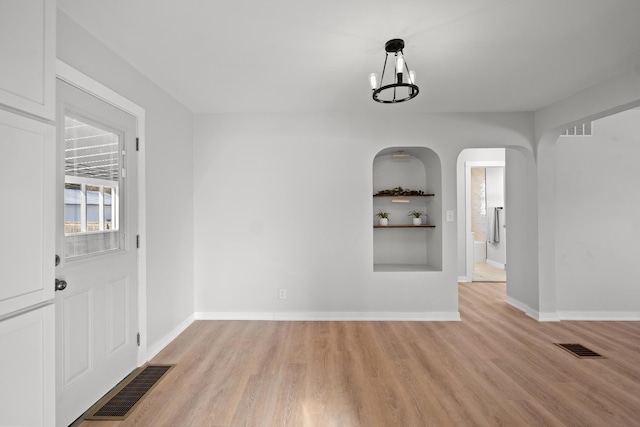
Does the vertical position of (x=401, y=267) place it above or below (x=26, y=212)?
below

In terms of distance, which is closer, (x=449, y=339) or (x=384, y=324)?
(x=449, y=339)

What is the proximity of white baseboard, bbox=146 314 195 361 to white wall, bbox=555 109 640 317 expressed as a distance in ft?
15.5

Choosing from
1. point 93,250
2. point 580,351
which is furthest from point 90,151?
point 580,351

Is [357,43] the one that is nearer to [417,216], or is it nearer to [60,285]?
[60,285]

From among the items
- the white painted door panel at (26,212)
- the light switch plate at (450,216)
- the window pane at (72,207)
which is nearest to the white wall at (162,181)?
the window pane at (72,207)

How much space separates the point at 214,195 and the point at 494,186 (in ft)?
23.5

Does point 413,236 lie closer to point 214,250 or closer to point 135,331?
point 214,250

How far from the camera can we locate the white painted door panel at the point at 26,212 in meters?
1.15

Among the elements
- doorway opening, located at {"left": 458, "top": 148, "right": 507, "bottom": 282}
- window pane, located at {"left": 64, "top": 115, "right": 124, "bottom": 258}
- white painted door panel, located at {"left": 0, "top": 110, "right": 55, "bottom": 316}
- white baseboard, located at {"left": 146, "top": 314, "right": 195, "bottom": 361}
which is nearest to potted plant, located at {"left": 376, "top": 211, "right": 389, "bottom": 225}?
doorway opening, located at {"left": 458, "top": 148, "right": 507, "bottom": 282}

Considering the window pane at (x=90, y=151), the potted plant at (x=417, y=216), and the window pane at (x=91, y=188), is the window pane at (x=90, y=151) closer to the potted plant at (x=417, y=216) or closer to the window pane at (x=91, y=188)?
the window pane at (x=91, y=188)

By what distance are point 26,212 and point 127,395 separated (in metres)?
1.79

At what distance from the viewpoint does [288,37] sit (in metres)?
2.24

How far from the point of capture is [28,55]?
124 cm

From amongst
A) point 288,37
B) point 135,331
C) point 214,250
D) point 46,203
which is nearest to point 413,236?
point 214,250
